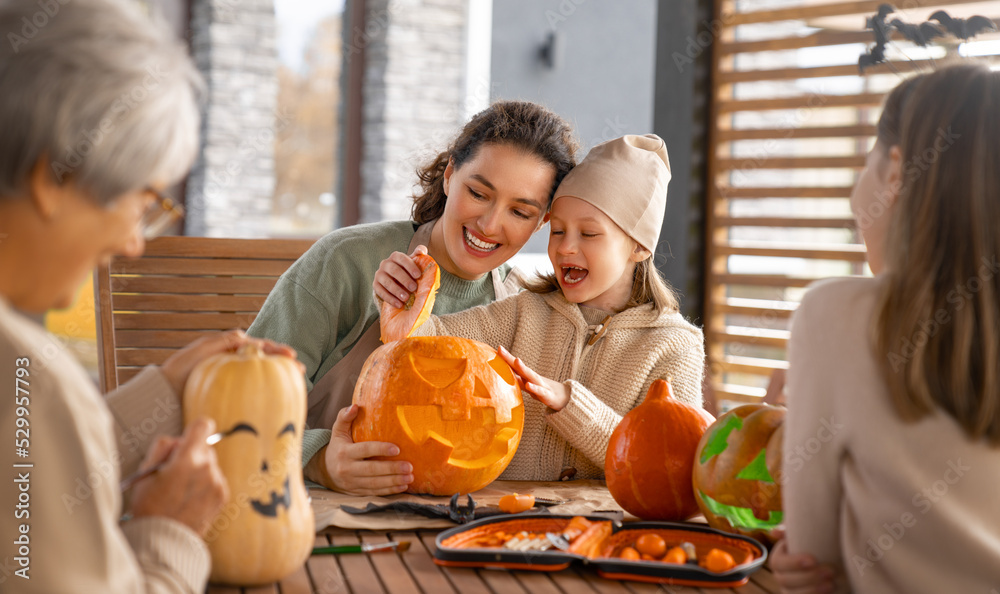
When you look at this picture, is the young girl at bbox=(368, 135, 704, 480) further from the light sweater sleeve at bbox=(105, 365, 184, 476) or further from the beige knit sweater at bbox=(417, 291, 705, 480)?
the light sweater sleeve at bbox=(105, 365, 184, 476)

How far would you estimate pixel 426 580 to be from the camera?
1.11 metres

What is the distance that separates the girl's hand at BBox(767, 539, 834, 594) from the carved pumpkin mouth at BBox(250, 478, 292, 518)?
2.12ft

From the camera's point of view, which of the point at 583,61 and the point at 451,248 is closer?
the point at 451,248

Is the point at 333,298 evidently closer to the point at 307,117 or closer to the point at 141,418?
the point at 141,418

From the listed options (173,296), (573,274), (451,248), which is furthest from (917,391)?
(173,296)

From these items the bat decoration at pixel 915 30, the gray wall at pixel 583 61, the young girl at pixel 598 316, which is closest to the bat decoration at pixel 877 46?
the bat decoration at pixel 915 30

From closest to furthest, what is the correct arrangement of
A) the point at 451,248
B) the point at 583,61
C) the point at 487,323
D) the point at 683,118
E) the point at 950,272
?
the point at 950,272 < the point at 487,323 < the point at 451,248 < the point at 683,118 < the point at 583,61

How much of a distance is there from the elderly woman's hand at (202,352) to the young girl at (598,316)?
66 cm

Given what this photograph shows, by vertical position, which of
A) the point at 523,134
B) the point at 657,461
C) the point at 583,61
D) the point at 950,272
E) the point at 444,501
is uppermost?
the point at 583,61

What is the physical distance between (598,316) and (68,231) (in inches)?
54.4

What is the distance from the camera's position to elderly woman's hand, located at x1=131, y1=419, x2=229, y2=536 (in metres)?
0.94

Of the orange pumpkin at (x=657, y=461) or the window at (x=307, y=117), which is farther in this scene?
the window at (x=307, y=117)

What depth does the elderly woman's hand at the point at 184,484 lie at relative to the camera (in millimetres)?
937

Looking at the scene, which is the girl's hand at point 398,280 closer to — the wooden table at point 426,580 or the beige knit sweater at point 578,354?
the beige knit sweater at point 578,354
